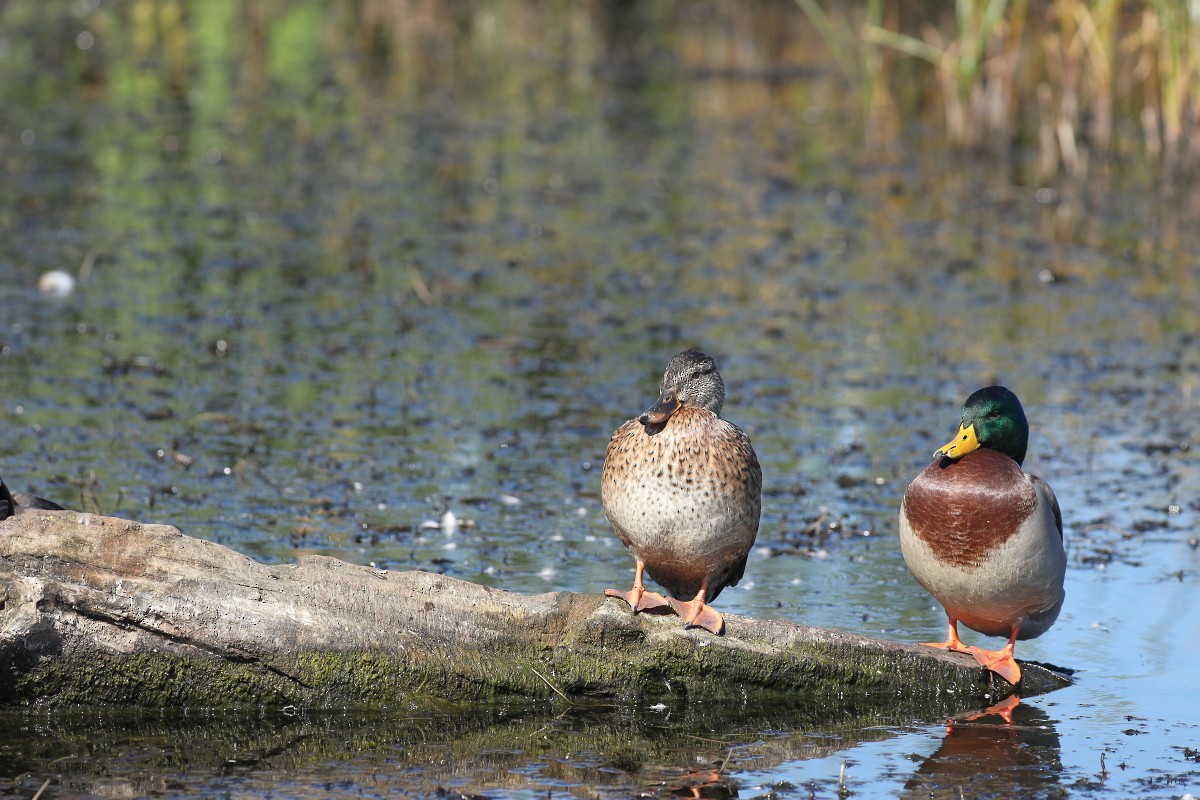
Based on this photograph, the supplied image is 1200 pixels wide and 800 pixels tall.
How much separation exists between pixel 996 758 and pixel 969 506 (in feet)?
2.51

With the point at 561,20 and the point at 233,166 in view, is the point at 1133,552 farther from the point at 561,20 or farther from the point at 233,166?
the point at 561,20

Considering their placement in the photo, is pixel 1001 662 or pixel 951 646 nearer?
pixel 1001 662

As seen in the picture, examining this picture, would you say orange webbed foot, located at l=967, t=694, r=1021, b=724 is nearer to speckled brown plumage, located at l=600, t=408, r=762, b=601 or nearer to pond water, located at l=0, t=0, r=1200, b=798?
pond water, located at l=0, t=0, r=1200, b=798

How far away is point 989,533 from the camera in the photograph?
5.14 meters

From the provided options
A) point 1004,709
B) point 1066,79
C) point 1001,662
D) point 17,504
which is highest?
point 1066,79

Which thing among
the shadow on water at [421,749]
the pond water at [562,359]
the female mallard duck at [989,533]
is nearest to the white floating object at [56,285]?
the pond water at [562,359]

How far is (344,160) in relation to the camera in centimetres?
1319

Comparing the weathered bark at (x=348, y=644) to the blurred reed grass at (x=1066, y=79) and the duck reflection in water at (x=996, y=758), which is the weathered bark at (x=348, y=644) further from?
the blurred reed grass at (x=1066, y=79)

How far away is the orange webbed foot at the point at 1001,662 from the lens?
527 centimetres

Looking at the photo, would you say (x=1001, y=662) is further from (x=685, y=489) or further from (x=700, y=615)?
(x=685, y=489)

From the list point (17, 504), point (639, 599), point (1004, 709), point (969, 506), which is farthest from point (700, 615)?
point (17, 504)

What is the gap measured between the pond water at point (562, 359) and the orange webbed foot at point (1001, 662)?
0.44ft

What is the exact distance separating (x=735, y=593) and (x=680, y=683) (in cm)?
99

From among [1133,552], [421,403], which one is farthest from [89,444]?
[1133,552]
